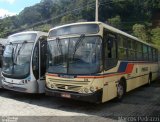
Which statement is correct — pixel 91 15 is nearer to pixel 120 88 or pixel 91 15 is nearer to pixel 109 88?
pixel 120 88

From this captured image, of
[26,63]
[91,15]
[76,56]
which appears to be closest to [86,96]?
[76,56]

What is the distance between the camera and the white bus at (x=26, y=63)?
428 inches

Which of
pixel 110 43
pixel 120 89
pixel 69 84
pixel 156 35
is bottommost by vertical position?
pixel 120 89

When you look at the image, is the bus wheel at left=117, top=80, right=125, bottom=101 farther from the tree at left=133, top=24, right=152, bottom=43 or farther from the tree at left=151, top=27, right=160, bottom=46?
the tree at left=151, top=27, right=160, bottom=46

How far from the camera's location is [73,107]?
998cm

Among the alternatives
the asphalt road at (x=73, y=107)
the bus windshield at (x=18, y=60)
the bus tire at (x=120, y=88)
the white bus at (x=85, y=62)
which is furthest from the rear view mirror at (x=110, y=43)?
the bus windshield at (x=18, y=60)

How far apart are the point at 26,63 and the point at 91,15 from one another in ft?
120

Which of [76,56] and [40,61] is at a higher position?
[76,56]

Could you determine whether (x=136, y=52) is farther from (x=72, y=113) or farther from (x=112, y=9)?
(x=112, y=9)

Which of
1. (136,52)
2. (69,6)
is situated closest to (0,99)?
(136,52)

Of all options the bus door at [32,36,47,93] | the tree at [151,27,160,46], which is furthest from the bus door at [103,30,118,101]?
the tree at [151,27,160,46]

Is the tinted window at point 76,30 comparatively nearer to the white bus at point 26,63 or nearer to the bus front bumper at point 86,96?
the white bus at point 26,63

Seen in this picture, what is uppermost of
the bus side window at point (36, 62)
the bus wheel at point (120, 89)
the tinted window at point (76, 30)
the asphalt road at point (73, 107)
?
the tinted window at point (76, 30)

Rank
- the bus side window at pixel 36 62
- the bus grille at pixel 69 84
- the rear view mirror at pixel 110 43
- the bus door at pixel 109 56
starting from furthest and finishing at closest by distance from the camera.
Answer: the bus side window at pixel 36 62
the rear view mirror at pixel 110 43
the bus door at pixel 109 56
the bus grille at pixel 69 84
